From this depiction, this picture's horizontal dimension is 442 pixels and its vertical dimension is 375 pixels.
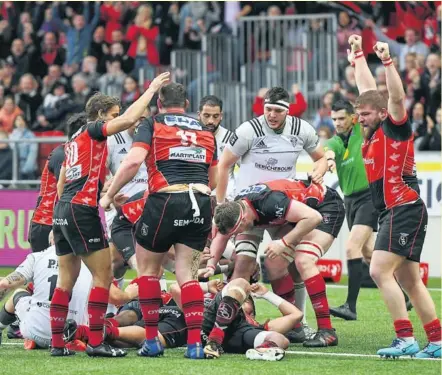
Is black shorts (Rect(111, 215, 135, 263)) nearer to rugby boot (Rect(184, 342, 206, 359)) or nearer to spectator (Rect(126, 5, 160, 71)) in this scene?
rugby boot (Rect(184, 342, 206, 359))

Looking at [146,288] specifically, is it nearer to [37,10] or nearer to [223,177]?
[223,177]

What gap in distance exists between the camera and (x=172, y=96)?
33.0ft

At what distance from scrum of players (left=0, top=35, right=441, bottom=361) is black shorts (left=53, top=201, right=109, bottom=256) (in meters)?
0.01

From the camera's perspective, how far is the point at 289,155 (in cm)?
1152

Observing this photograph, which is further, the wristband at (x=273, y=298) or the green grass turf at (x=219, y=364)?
the wristband at (x=273, y=298)

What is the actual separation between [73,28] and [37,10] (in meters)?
1.25

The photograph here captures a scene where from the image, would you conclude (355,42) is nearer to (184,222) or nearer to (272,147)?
(272,147)

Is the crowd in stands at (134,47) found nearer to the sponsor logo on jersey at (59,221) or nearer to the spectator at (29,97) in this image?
the spectator at (29,97)

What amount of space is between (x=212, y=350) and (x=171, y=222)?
3.45 feet

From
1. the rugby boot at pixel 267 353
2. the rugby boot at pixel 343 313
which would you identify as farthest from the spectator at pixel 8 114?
the rugby boot at pixel 267 353

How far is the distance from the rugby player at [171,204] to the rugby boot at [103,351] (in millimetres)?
168

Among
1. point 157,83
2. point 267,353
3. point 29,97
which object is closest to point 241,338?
point 267,353

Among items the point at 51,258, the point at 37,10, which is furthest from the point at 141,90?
the point at 51,258

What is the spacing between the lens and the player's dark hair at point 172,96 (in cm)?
1007
